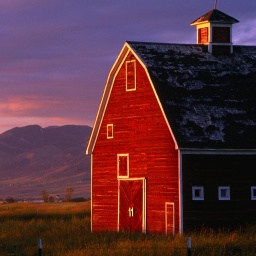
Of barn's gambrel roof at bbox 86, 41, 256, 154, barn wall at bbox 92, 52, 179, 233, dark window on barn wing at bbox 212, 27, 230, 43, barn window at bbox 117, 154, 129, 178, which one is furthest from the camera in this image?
dark window on barn wing at bbox 212, 27, 230, 43

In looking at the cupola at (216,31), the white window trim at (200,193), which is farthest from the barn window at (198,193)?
the cupola at (216,31)

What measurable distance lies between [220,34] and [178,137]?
7.92m

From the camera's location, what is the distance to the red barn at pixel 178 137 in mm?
36125

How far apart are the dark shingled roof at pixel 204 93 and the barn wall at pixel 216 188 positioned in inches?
26.6

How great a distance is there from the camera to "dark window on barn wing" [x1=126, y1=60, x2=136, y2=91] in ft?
128

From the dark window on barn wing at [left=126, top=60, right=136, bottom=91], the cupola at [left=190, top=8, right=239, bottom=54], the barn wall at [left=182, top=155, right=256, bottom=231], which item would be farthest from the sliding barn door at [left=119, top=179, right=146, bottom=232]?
the cupola at [left=190, top=8, right=239, bottom=54]

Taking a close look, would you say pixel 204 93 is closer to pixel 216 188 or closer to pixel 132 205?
pixel 216 188

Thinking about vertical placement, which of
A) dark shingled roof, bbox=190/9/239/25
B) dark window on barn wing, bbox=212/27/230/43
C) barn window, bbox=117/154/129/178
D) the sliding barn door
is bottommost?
the sliding barn door

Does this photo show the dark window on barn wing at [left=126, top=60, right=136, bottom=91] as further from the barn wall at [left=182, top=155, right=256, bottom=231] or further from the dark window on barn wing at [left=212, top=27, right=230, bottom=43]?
the barn wall at [left=182, top=155, right=256, bottom=231]

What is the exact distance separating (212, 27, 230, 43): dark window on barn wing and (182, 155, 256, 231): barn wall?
6.96m

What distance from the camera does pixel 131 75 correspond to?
39250 mm

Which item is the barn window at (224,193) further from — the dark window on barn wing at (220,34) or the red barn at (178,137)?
the dark window on barn wing at (220,34)

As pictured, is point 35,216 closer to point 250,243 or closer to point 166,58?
point 166,58

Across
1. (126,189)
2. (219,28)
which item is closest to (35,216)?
(126,189)
